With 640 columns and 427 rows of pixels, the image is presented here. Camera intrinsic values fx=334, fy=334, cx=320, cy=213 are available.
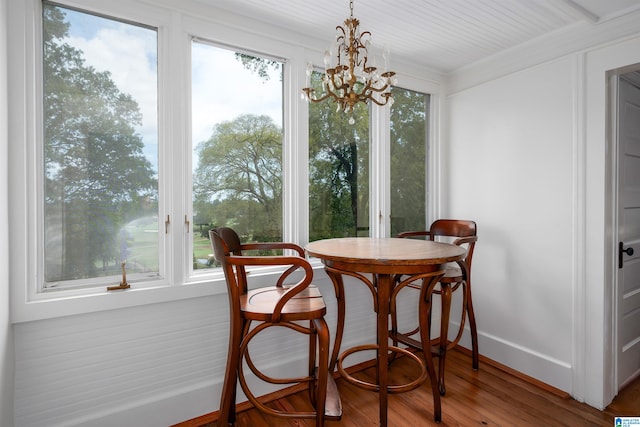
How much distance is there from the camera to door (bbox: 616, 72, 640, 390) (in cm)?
223

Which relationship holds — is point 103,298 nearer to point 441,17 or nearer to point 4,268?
point 4,268

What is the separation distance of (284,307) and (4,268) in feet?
4.04

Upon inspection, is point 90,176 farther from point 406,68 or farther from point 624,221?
point 624,221

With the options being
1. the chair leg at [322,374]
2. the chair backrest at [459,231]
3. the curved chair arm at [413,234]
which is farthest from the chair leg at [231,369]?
the chair backrest at [459,231]

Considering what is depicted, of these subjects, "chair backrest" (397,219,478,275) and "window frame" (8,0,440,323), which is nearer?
"window frame" (8,0,440,323)

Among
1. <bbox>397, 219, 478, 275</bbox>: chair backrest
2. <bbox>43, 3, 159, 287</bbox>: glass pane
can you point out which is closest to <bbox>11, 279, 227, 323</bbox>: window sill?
<bbox>43, 3, 159, 287</bbox>: glass pane

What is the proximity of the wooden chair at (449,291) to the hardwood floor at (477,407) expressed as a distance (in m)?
0.17

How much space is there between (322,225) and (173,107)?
1284mm

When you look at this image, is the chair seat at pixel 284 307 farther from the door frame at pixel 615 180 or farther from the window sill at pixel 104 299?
the door frame at pixel 615 180

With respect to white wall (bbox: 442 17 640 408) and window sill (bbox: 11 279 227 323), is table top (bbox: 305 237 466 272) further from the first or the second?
white wall (bbox: 442 17 640 408)

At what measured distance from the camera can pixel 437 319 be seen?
10.1 ft

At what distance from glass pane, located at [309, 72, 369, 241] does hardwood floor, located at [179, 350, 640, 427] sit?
116 centimetres

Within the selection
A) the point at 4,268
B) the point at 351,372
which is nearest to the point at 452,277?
the point at 351,372

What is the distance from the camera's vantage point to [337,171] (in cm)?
263
